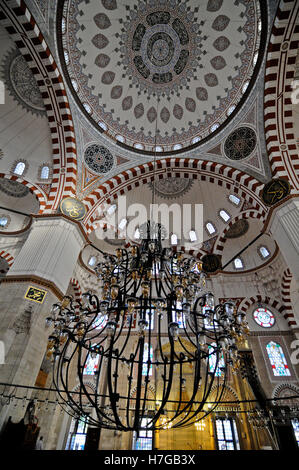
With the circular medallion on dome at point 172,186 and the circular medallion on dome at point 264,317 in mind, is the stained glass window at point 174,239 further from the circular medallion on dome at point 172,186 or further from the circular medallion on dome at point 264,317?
the circular medallion on dome at point 264,317

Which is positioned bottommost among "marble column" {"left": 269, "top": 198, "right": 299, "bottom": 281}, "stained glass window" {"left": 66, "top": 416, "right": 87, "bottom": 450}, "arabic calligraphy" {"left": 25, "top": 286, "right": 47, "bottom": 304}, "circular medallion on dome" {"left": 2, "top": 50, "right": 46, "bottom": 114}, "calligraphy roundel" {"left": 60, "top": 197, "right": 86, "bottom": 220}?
"stained glass window" {"left": 66, "top": 416, "right": 87, "bottom": 450}

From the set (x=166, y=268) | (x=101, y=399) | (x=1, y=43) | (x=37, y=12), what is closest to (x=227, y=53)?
(x=37, y=12)

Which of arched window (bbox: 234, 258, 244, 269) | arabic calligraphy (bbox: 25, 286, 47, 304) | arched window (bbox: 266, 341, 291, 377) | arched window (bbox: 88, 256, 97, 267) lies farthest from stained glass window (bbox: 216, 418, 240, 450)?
arched window (bbox: 88, 256, 97, 267)

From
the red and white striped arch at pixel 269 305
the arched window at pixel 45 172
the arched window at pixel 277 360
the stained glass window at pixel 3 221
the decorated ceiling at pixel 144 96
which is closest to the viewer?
the decorated ceiling at pixel 144 96

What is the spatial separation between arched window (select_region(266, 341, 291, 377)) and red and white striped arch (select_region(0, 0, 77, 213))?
9.67 m

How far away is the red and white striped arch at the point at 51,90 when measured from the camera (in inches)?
245

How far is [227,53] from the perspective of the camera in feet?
27.6

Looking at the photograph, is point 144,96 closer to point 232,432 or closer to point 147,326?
point 147,326

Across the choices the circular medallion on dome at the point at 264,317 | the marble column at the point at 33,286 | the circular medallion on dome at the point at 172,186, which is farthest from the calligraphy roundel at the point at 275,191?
the marble column at the point at 33,286

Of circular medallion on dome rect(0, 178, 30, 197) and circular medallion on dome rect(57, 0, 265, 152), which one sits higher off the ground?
circular medallion on dome rect(57, 0, 265, 152)

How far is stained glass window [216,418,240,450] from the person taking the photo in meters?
7.89

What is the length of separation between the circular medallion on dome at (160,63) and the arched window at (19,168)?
311cm

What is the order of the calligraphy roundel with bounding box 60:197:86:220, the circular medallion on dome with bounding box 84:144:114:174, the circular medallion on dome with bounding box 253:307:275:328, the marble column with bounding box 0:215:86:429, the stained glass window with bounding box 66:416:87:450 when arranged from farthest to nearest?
the circular medallion on dome with bounding box 253:307:275:328 → the circular medallion on dome with bounding box 84:144:114:174 → the stained glass window with bounding box 66:416:87:450 → the calligraphy roundel with bounding box 60:197:86:220 → the marble column with bounding box 0:215:86:429

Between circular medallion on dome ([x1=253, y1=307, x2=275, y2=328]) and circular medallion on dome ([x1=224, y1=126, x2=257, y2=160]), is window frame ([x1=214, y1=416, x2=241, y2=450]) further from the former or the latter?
circular medallion on dome ([x1=224, y1=126, x2=257, y2=160])
